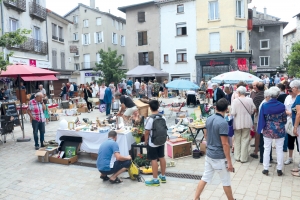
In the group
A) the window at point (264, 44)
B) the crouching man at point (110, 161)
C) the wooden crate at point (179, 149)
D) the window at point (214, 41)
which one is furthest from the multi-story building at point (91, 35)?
the crouching man at point (110, 161)

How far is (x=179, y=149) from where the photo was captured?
741 centimetres

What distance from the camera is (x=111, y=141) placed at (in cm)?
589

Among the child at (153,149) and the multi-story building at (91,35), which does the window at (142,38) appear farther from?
the child at (153,149)

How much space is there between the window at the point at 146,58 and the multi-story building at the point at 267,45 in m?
15.5

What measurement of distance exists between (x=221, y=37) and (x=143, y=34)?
938 centimetres

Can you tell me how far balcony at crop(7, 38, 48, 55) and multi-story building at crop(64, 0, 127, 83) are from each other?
45.4 feet

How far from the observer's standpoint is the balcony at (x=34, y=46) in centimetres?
2106

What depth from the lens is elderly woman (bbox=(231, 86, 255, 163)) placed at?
657 cm

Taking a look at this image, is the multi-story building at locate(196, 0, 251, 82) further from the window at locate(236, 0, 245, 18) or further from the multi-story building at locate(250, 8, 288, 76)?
the multi-story building at locate(250, 8, 288, 76)

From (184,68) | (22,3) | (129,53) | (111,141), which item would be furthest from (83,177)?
(129,53)

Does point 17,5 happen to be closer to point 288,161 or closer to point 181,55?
point 181,55

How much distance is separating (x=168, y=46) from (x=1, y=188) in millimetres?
27406

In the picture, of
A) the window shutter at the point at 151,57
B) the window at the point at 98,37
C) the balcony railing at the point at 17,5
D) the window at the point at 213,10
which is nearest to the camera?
the balcony railing at the point at 17,5

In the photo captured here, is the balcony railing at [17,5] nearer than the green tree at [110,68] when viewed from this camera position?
Yes
